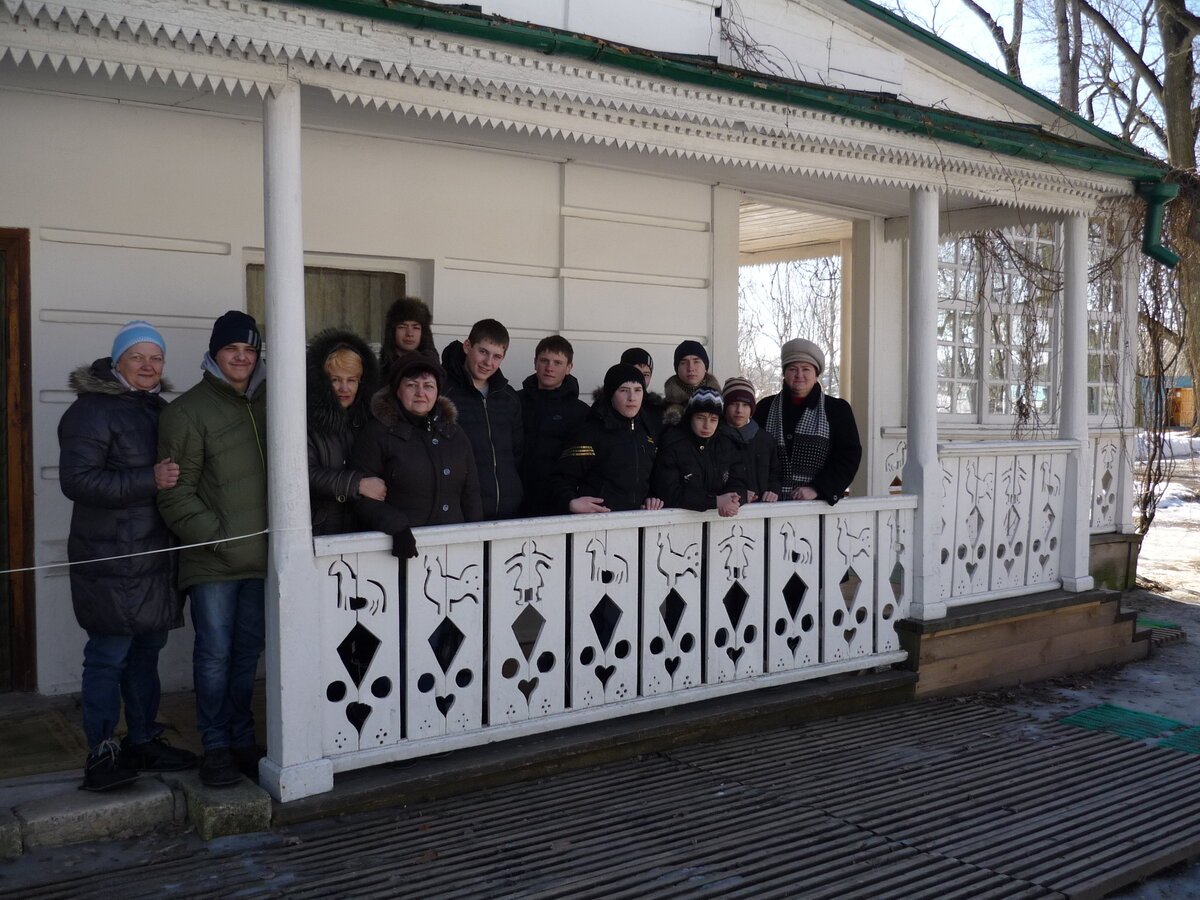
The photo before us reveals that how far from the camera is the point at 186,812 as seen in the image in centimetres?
367

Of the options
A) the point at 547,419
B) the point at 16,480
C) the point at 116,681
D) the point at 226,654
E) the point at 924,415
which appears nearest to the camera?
the point at 116,681

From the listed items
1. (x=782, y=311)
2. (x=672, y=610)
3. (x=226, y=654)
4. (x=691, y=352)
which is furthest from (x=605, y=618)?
(x=782, y=311)

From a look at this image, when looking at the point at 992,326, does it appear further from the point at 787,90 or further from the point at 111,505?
the point at 111,505

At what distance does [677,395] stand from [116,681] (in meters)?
2.70

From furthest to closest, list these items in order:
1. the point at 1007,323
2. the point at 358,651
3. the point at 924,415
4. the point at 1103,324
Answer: the point at 1103,324
the point at 1007,323
the point at 924,415
the point at 358,651

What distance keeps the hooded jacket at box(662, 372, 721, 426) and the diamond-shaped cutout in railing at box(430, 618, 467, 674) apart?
1.42m

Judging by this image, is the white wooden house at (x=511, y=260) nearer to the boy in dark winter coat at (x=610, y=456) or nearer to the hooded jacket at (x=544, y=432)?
the boy in dark winter coat at (x=610, y=456)

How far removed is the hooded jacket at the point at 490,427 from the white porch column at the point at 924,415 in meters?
2.40

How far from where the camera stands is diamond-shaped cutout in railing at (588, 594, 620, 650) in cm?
459

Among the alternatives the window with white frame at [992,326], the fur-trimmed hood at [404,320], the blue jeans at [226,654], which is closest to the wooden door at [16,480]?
the blue jeans at [226,654]

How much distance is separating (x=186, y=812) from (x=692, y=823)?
1.81 m

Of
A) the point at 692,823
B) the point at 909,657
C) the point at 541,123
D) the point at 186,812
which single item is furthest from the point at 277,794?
the point at 909,657

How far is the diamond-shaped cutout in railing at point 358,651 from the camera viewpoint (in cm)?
398

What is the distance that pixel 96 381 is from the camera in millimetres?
3568
